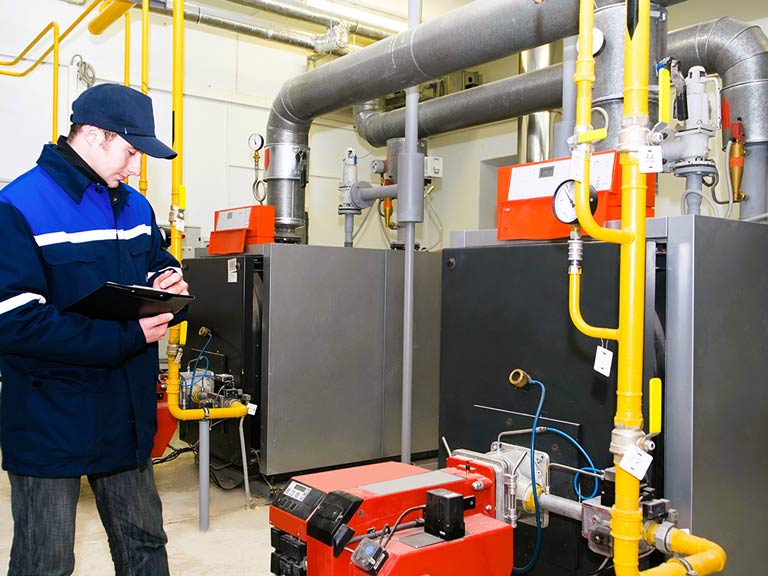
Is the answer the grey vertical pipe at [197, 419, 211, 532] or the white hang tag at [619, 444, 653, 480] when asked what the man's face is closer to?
the white hang tag at [619, 444, 653, 480]

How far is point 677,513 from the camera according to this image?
145cm

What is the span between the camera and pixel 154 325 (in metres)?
1.57

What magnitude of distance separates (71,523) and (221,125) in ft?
12.3

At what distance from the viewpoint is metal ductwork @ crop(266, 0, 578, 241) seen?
236 centimetres

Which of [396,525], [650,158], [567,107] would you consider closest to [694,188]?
[567,107]

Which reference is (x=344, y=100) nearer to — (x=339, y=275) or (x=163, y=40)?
(x=339, y=275)

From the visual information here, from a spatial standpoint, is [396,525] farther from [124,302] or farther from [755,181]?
[755,181]

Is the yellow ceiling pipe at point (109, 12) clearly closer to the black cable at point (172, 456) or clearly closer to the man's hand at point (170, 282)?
the man's hand at point (170, 282)

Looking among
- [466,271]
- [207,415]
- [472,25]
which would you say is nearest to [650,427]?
[466,271]

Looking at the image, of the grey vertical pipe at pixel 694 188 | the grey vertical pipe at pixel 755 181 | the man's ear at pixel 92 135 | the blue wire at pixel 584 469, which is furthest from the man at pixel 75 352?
the grey vertical pipe at pixel 755 181

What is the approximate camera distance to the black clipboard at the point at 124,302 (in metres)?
1.41

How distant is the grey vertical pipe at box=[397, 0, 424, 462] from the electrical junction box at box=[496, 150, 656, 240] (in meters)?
1.23

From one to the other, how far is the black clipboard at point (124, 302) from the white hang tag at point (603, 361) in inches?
36.8

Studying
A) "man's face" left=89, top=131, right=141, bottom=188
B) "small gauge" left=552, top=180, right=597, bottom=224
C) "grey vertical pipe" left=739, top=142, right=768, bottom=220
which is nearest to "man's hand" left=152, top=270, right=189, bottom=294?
"man's face" left=89, top=131, right=141, bottom=188
